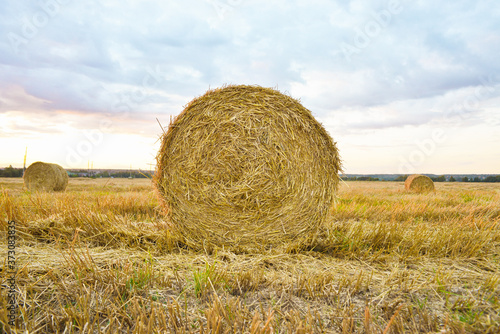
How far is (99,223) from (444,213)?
6631 mm

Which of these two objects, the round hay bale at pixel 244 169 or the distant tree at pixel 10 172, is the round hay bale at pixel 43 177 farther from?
the distant tree at pixel 10 172

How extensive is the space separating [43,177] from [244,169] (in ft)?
42.4

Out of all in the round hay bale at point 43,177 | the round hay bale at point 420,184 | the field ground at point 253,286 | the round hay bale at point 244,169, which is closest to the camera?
the field ground at point 253,286

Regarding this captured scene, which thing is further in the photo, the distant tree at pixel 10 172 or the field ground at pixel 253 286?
the distant tree at pixel 10 172

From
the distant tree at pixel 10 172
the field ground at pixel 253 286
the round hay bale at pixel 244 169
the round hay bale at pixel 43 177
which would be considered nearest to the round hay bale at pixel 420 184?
the field ground at pixel 253 286

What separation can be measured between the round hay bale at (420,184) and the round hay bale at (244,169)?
13.7m

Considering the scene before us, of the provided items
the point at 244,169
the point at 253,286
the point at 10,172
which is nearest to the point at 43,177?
the point at 244,169

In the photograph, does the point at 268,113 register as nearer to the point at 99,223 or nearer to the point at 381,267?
the point at 381,267

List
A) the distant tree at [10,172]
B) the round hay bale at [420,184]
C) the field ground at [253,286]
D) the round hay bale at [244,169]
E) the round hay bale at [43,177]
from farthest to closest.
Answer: the distant tree at [10,172]
the round hay bale at [420,184]
the round hay bale at [43,177]
the round hay bale at [244,169]
the field ground at [253,286]

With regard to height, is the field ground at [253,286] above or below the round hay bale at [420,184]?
below

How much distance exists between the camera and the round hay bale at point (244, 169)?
173 inches

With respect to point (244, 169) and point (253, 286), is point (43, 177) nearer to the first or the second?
point (244, 169)

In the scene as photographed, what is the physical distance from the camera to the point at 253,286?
264 cm

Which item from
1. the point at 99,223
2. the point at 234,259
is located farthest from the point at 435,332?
the point at 99,223
